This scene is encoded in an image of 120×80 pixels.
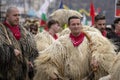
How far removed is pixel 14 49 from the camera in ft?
30.4

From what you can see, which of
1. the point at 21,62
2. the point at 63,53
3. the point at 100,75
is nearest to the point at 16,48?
the point at 21,62

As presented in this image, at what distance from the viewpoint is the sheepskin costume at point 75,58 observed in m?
8.92

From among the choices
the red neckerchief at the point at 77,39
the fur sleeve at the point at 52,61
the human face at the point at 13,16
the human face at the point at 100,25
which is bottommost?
the fur sleeve at the point at 52,61

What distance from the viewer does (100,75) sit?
29.2 ft

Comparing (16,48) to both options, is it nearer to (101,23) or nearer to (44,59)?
(44,59)

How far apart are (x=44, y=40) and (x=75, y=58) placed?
222 cm

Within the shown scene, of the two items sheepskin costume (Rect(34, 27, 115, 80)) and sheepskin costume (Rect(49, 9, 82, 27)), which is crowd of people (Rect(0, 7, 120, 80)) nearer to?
sheepskin costume (Rect(34, 27, 115, 80))

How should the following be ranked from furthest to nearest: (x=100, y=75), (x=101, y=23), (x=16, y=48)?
1. (x=101, y=23)
2. (x=16, y=48)
3. (x=100, y=75)

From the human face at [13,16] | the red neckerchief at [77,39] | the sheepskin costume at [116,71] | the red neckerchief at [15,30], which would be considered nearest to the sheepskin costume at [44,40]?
the red neckerchief at [15,30]

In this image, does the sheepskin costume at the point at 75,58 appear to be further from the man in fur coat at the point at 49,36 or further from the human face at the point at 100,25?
the man in fur coat at the point at 49,36

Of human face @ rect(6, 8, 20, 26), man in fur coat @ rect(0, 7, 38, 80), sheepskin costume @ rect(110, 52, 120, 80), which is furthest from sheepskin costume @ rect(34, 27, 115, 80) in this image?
sheepskin costume @ rect(110, 52, 120, 80)

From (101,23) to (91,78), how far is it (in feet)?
6.41

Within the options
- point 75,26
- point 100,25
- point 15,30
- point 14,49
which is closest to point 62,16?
point 100,25

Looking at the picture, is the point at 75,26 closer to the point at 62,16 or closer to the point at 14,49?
the point at 14,49
